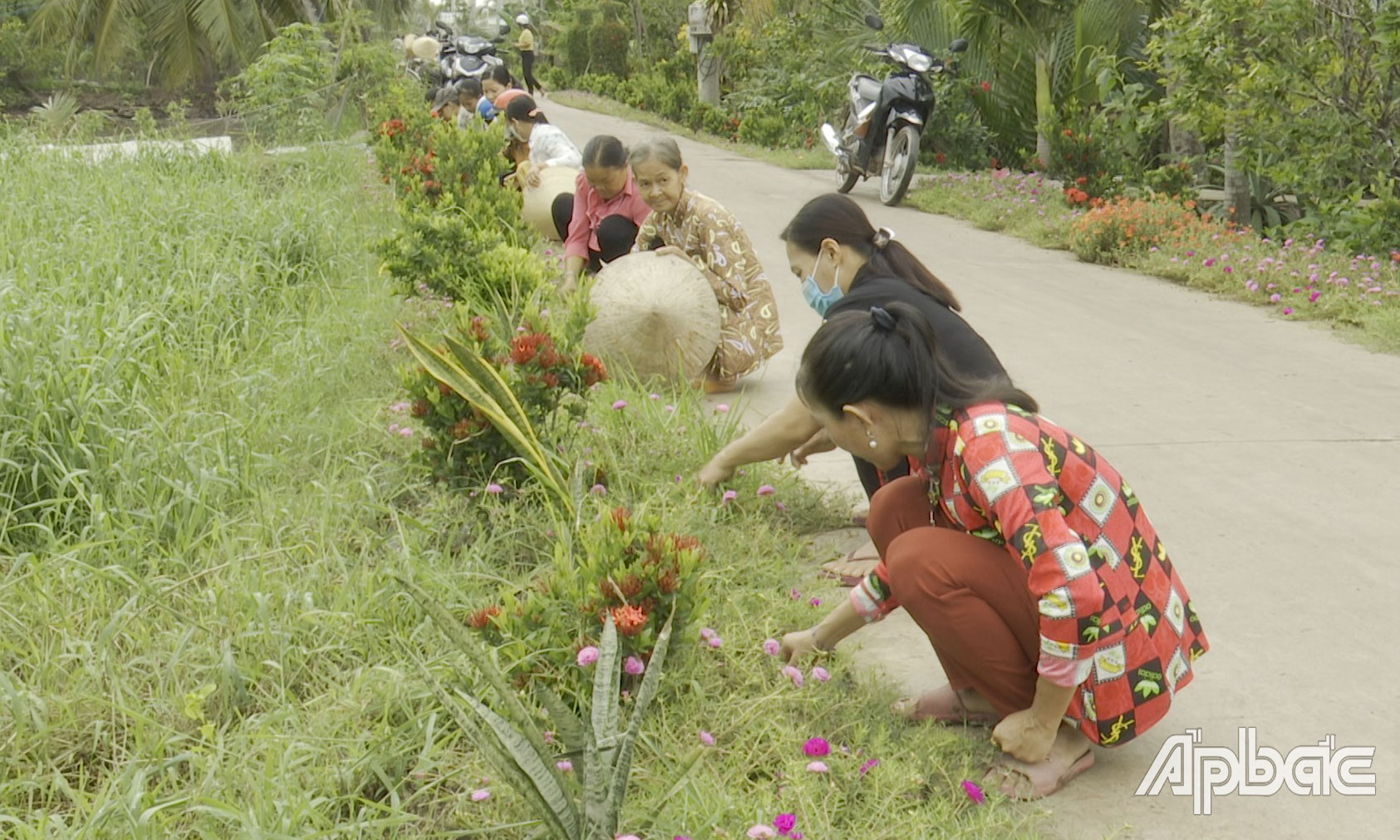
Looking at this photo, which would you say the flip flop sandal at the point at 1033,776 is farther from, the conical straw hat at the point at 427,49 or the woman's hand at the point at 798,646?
the conical straw hat at the point at 427,49

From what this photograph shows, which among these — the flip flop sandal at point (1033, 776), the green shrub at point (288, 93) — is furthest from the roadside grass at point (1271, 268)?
the green shrub at point (288, 93)

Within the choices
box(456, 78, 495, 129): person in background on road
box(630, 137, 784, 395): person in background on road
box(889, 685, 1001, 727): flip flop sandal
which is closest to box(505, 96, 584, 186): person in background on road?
box(456, 78, 495, 129): person in background on road

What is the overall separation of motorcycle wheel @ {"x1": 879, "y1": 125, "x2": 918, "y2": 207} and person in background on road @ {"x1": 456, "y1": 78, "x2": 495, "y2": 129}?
3319mm

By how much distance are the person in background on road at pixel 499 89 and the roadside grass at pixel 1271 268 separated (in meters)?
3.72

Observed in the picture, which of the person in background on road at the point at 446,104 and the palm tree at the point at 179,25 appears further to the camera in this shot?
the palm tree at the point at 179,25

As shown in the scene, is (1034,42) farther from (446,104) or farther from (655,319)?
(655,319)

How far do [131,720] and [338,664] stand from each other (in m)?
0.44

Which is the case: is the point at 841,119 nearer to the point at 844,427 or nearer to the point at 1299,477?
the point at 1299,477

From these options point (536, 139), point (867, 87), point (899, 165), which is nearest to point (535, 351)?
point (536, 139)

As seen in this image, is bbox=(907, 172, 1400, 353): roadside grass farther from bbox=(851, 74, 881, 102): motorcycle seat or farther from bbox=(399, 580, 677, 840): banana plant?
bbox=(399, 580, 677, 840): banana plant

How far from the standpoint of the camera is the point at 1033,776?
2.70m

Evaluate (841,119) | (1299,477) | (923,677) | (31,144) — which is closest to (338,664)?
(923,677)

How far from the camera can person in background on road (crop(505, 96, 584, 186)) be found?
8.41 meters

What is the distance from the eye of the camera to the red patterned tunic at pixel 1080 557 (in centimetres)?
251
